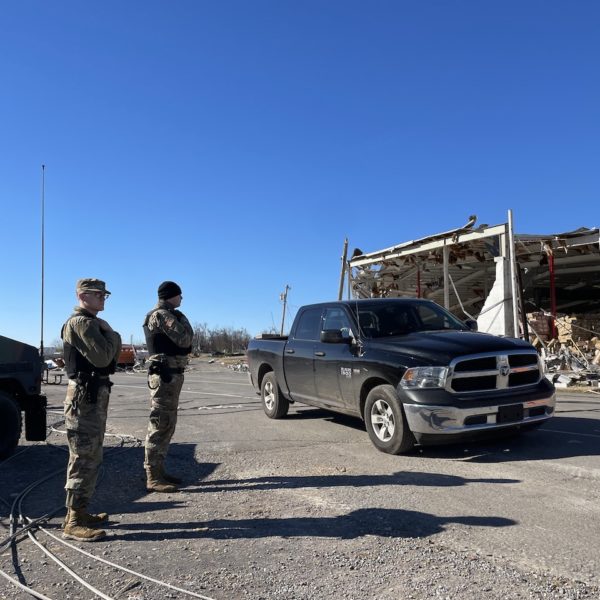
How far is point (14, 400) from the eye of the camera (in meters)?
6.87

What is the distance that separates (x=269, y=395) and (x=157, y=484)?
14.1 feet

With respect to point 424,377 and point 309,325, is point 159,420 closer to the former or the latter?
point 424,377

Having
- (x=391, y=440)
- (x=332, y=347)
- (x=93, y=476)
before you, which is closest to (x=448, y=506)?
(x=391, y=440)

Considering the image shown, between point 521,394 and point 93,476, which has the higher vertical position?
point 521,394

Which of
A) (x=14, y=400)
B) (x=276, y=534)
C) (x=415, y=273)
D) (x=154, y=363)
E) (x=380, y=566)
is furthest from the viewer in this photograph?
(x=415, y=273)

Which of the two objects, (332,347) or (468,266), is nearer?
(332,347)

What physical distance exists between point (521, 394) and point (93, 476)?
14.4ft

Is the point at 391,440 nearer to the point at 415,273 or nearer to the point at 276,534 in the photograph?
the point at 276,534

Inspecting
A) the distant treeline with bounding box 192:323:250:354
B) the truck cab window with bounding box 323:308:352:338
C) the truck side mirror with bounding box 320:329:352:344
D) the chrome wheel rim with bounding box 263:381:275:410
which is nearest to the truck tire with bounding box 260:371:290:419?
the chrome wheel rim with bounding box 263:381:275:410

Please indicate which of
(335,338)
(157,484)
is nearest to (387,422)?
(335,338)

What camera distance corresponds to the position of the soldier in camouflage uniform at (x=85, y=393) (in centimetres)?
432

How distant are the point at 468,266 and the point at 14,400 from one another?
1884 centimetres

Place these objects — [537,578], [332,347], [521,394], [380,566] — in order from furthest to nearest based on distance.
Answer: [332,347], [521,394], [380,566], [537,578]

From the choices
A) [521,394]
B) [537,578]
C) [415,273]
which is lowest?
[537,578]
